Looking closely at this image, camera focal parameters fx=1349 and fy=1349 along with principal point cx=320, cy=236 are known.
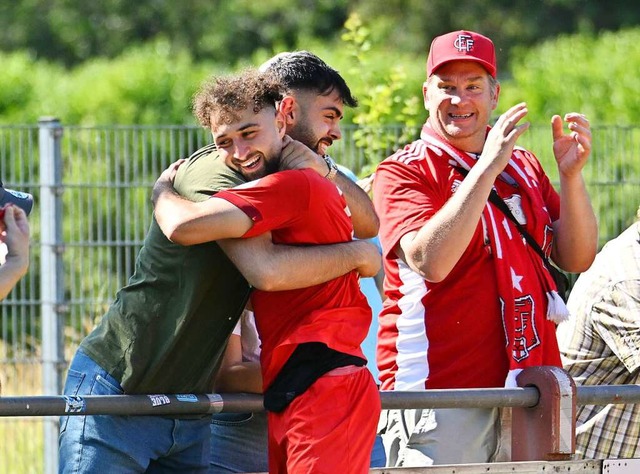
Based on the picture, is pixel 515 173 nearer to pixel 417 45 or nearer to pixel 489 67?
pixel 489 67

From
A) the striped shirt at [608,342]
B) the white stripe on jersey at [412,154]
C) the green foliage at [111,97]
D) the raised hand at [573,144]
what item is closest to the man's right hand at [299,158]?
the white stripe on jersey at [412,154]

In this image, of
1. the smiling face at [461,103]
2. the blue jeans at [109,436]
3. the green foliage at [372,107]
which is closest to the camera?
the blue jeans at [109,436]

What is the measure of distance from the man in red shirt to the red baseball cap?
1035 mm

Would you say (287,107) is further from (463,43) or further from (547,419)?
(547,419)

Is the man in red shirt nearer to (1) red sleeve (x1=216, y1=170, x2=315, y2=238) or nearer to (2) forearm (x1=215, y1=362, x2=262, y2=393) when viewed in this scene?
(1) red sleeve (x1=216, y1=170, x2=315, y2=238)

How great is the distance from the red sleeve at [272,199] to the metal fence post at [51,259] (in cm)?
500

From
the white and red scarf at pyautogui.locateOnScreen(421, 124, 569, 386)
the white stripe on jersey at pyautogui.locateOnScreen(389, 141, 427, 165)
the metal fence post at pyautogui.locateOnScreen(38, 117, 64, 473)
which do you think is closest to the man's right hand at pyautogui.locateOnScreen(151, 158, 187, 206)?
the white stripe on jersey at pyautogui.locateOnScreen(389, 141, 427, 165)

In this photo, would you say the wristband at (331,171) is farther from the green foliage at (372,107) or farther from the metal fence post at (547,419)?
the green foliage at (372,107)

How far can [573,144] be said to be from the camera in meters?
4.65

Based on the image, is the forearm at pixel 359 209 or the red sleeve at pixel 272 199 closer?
the red sleeve at pixel 272 199

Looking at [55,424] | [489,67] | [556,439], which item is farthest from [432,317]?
[55,424]

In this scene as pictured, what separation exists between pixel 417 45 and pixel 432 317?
25277mm

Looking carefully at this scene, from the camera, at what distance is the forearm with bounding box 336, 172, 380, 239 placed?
13.1ft

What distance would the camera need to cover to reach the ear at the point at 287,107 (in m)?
3.94
